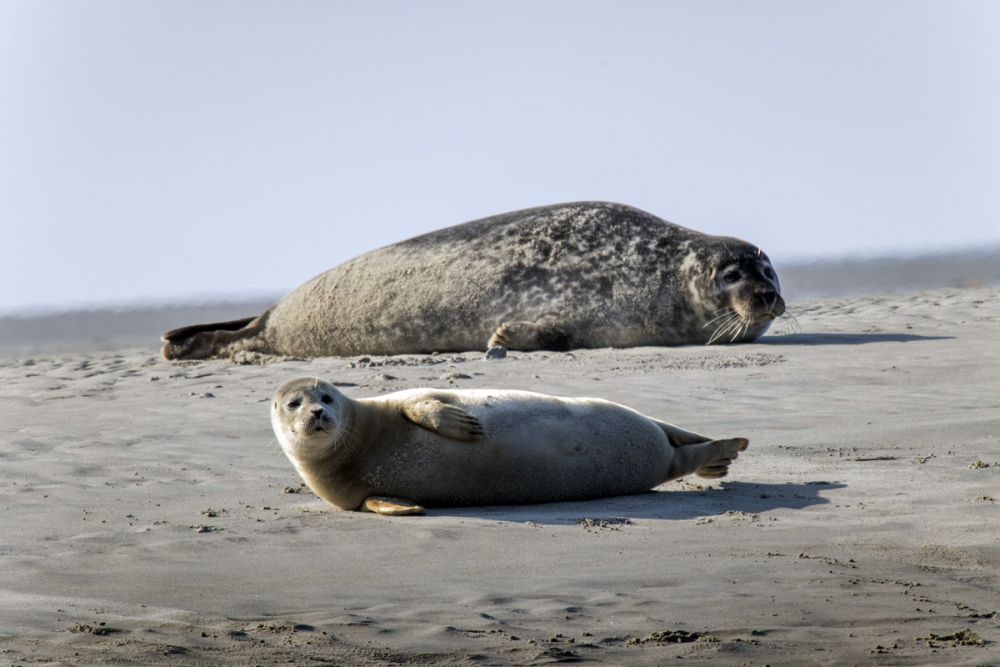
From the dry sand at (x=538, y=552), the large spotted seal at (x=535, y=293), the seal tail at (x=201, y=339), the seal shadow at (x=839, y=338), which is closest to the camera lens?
the dry sand at (x=538, y=552)

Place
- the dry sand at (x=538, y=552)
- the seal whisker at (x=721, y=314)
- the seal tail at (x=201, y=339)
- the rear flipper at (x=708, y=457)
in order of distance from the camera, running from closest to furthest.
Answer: the dry sand at (x=538, y=552), the rear flipper at (x=708, y=457), the seal whisker at (x=721, y=314), the seal tail at (x=201, y=339)

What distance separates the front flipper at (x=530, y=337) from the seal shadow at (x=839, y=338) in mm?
1314

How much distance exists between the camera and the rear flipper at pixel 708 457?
553 cm

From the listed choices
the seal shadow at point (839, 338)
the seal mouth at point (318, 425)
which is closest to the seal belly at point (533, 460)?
the seal mouth at point (318, 425)

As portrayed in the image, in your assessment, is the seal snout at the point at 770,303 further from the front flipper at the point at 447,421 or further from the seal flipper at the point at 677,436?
the front flipper at the point at 447,421

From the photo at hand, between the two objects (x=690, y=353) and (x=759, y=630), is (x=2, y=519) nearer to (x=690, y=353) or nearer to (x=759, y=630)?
(x=759, y=630)

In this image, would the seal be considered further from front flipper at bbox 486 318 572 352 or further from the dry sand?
front flipper at bbox 486 318 572 352

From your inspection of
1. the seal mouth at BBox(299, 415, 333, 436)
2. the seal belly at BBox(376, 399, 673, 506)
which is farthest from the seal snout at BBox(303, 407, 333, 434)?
the seal belly at BBox(376, 399, 673, 506)

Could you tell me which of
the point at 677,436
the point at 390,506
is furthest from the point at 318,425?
the point at 677,436

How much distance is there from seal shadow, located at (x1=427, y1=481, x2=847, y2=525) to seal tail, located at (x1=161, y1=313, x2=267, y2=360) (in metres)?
6.92

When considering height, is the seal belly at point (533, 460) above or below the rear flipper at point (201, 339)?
below

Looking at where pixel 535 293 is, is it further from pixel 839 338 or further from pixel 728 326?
pixel 839 338

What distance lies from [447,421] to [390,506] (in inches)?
13.4

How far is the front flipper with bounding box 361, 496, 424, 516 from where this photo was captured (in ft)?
16.4
